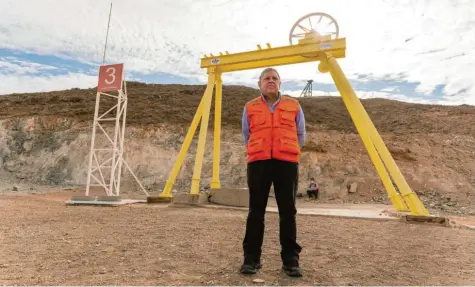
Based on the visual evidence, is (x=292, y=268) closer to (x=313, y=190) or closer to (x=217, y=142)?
(x=217, y=142)

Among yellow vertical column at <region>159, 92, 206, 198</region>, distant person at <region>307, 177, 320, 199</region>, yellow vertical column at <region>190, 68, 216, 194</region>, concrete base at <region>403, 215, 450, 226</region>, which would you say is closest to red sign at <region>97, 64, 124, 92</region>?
yellow vertical column at <region>159, 92, 206, 198</region>

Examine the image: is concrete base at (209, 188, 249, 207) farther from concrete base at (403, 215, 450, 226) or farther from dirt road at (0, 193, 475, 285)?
concrete base at (403, 215, 450, 226)

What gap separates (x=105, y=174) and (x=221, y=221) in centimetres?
1448

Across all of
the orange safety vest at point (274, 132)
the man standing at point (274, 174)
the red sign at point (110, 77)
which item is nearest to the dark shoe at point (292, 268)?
the man standing at point (274, 174)

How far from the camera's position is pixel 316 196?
562 inches

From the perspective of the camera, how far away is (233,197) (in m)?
9.49

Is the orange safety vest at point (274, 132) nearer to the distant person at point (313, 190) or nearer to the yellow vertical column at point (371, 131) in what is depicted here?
the yellow vertical column at point (371, 131)

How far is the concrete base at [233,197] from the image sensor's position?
31.0ft

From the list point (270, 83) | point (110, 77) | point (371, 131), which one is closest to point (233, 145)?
point (110, 77)

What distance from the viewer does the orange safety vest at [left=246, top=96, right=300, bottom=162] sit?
117 inches

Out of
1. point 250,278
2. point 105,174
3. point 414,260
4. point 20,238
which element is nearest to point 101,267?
point 250,278

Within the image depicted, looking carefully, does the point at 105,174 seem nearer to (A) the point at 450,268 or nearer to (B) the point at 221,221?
(B) the point at 221,221

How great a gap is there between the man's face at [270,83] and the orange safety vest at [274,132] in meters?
0.11

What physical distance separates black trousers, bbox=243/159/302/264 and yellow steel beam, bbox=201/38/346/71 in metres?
5.94
